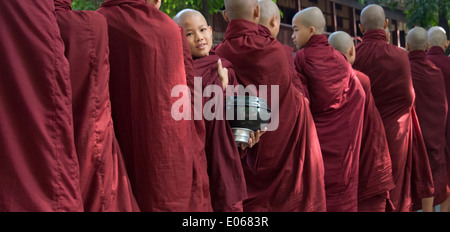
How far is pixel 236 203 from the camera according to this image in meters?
2.77

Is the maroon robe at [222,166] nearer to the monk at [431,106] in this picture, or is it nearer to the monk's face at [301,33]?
the monk's face at [301,33]

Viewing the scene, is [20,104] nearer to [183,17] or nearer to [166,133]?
→ [166,133]

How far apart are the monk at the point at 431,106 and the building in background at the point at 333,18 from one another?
5574 millimetres

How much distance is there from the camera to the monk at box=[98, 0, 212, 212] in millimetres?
2285

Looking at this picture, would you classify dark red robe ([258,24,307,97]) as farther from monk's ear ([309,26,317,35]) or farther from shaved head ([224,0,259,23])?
monk's ear ([309,26,317,35])

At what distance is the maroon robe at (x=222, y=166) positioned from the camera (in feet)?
8.93

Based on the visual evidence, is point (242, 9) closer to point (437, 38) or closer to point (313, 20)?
point (313, 20)

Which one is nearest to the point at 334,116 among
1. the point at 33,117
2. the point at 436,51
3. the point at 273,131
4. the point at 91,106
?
the point at 273,131

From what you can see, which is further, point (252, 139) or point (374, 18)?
point (374, 18)

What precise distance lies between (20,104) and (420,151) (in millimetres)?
4155

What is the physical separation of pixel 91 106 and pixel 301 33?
248 cm

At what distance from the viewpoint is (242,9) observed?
3418mm

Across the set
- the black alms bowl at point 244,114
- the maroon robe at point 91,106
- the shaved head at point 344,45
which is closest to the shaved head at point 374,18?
the shaved head at point 344,45
